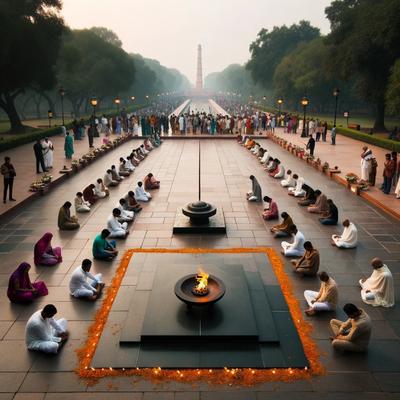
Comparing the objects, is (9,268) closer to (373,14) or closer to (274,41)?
(373,14)

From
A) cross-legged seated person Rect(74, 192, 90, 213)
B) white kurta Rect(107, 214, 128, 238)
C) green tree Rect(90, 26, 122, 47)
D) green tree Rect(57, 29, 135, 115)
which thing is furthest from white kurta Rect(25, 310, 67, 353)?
green tree Rect(90, 26, 122, 47)

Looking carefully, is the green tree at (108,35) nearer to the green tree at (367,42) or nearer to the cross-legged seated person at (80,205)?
the green tree at (367,42)

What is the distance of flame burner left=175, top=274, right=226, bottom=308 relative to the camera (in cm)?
641

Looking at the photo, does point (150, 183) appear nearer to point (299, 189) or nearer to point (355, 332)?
point (299, 189)

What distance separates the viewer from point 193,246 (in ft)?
32.1

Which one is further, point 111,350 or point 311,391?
point 111,350

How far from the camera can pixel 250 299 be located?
7.09m

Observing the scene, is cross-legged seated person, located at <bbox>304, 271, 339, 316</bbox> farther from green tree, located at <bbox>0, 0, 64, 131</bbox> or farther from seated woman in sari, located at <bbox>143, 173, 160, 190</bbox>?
green tree, located at <bbox>0, 0, 64, 131</bbox>

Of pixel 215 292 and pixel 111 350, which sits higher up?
pixel 215 292

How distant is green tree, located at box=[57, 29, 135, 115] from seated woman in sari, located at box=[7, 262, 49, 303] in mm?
41692

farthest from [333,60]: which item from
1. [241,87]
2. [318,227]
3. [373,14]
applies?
[241,87]

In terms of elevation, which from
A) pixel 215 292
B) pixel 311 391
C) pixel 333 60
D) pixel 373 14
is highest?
pixel 373 14

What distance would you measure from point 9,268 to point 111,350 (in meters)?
3.86

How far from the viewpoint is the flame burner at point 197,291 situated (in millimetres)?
6410
